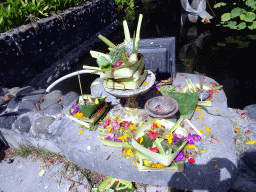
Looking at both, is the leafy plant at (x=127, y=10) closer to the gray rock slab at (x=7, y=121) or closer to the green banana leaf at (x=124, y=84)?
the gray rock slab at (x=7, y=121)

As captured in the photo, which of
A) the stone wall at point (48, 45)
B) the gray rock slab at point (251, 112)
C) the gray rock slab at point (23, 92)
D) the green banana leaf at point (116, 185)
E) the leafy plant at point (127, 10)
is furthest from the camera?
the leafy plant at point (127, 10)

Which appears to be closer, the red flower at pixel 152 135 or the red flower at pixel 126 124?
the red flower at pixel 152 135

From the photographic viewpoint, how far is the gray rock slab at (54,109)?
337 cm

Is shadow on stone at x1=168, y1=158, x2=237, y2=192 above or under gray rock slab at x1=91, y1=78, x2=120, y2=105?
under

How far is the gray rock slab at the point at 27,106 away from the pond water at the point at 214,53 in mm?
2461

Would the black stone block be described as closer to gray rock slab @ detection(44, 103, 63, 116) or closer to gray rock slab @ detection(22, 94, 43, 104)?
gray rock slab @ detection(44, 103, 63, 116)

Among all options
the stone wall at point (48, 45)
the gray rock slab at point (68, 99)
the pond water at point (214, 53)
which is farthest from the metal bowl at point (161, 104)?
the stone wall at point (48, 45)

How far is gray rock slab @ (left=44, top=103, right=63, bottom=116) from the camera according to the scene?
11.0 ft

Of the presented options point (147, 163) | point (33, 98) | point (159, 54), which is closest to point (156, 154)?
point (147, 163)

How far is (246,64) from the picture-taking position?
6398 mm

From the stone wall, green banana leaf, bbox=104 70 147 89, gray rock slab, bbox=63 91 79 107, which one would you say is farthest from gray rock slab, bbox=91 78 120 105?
the stone wall

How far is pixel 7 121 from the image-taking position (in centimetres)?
340

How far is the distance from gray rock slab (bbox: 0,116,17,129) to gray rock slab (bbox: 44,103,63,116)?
0.62 meters

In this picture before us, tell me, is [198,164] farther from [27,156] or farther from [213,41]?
[213,41]
